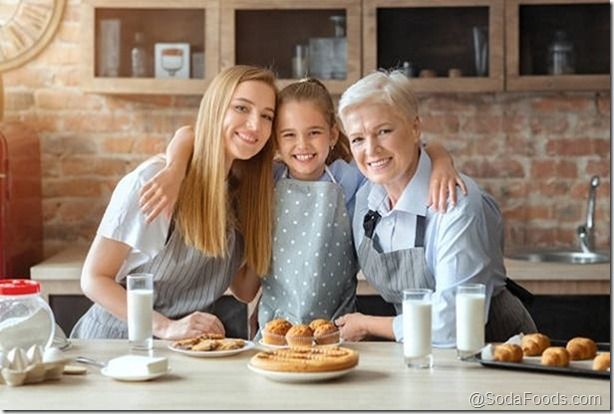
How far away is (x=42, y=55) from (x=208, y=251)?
6.76 ft

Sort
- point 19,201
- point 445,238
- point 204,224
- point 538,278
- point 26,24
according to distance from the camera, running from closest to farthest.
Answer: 1. point 445,238
2. point 204,224
3. point 538,278
4. point 19,201
5. point 26,24

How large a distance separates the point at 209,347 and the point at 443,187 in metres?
0.74

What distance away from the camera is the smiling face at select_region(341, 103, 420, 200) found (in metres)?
2.86

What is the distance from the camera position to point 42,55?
4695 millimetres

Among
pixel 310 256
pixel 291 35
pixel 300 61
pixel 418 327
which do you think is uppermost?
pixel 291 35

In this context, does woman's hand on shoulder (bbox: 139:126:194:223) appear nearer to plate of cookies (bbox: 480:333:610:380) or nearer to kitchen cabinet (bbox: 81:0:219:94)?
plate of cookies (bbox: 480:333:610:380)

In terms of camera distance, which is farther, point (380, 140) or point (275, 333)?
point (380, 140)

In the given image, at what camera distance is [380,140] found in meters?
2.86

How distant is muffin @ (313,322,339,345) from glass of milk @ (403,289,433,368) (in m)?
0.23

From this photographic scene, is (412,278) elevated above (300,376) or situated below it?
above

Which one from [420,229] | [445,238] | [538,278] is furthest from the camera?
[538,278]

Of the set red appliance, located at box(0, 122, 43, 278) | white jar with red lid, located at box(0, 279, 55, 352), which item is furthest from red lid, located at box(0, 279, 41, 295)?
red appliance, located at box(0, 122, 43, 278)

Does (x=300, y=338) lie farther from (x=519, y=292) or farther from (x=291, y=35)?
(x=291, y=35)

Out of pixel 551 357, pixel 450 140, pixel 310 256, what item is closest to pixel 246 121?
pixel 310 256
